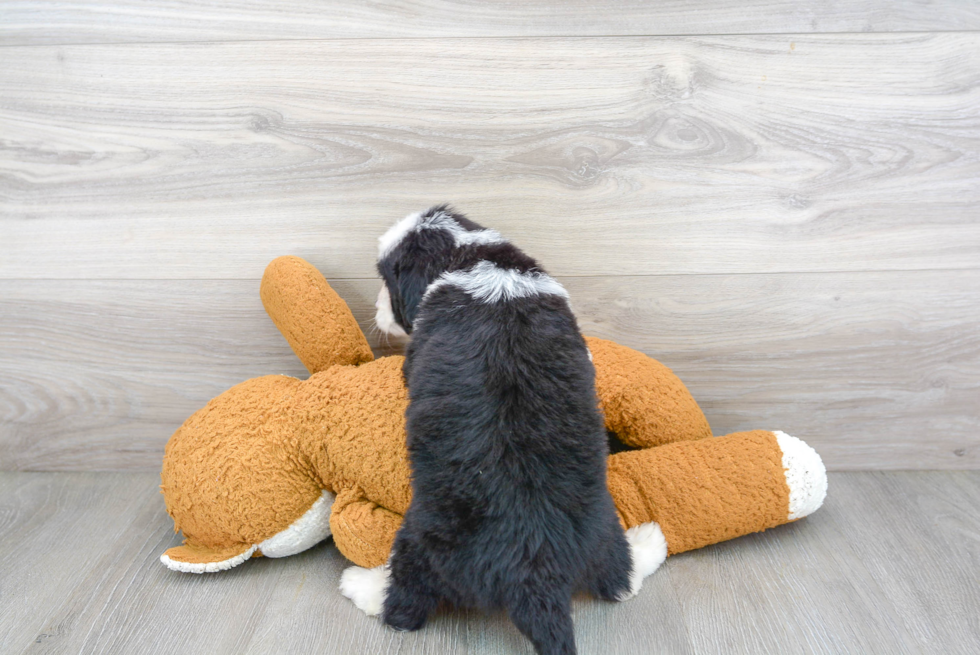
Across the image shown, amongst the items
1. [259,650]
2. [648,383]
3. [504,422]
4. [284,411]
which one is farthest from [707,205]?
[259,650]

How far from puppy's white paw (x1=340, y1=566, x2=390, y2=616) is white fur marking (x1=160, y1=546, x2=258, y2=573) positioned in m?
0.14

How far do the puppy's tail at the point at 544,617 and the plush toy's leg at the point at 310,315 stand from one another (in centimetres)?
45

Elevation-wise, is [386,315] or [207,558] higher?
[386,315]

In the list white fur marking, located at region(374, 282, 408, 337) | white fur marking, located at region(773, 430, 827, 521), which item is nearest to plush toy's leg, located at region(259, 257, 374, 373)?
white fur marking, located at region(374, 282, 408, 337)

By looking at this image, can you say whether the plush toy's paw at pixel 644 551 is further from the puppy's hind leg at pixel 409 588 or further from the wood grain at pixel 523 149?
the wood grain at pixel 523 149

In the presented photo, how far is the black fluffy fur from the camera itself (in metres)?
0.73

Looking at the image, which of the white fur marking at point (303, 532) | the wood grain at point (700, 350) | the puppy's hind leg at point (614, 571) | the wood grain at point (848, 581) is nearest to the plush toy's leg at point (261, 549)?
the white fur marking at point (303, 532)

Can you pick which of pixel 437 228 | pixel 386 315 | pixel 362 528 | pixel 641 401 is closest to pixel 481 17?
pixel 437 228

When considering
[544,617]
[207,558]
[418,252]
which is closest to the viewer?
[544,617]

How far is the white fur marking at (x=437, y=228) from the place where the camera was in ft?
2.71

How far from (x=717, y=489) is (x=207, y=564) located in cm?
71

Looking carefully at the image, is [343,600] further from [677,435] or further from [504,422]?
[677,435]

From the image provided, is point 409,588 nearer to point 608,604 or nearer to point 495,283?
point 608,604

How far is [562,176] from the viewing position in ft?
3.37
